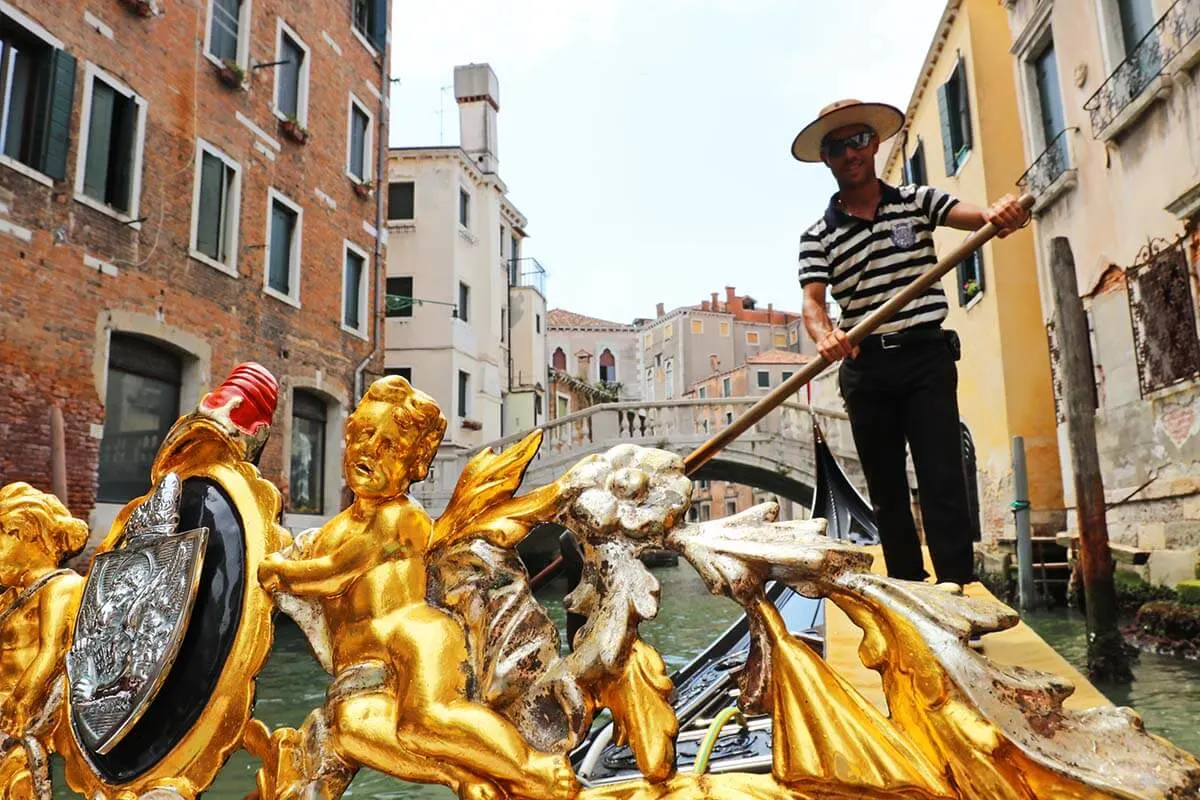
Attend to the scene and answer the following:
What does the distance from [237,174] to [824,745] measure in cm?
707

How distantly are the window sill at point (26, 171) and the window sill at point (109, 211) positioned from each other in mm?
217

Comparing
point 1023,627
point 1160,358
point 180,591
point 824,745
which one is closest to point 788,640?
point 824,745

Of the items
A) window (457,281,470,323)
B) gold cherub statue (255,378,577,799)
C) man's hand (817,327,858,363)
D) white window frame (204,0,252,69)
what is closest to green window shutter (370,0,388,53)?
white window frame (204,0,252,69)

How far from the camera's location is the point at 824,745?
46 cm

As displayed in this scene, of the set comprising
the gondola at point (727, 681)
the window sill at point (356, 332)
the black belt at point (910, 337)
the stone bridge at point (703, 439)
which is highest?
the window sill at point (356, 332)

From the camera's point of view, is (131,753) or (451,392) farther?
(451,392)

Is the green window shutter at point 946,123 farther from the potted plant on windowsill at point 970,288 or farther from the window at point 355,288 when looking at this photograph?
the window at point 355,288

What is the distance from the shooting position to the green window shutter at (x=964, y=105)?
25.4ft

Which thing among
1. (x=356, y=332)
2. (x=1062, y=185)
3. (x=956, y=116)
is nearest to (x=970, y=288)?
(x=956, y=116)

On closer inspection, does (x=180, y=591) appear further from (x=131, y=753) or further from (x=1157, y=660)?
(x=1157, y=660)

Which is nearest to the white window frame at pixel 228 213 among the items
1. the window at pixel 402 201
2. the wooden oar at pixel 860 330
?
the wooden oar at pixel 860 330

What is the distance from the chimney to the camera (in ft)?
50.2

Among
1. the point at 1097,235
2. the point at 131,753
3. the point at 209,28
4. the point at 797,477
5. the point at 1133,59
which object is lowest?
the point at 131,753

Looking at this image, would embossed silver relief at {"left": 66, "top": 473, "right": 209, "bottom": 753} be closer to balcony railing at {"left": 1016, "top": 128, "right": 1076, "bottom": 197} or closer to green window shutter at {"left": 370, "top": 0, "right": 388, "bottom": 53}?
balcony railing at {"left": 1016, "top": 128, "right": 1076, "bottom": 197}
